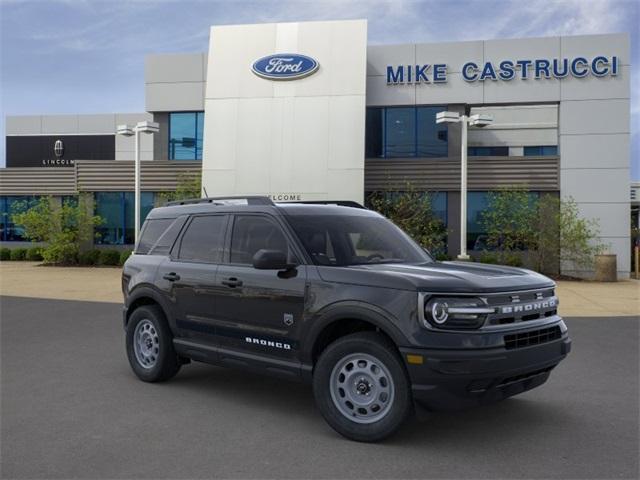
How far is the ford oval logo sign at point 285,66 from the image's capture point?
23.9m

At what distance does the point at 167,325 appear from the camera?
6484 millimetres

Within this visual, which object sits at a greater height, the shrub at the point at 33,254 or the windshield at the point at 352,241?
the windshield at the point at 352,241

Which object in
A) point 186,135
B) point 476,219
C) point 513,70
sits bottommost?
point 476,219

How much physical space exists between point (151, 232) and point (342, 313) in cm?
314

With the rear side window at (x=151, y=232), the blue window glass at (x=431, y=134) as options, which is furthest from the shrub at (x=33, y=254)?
the rear side window at (x=151, y=232)

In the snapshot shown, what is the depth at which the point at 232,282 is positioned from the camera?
5.67 meters

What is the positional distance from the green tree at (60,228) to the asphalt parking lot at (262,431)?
64.3ft

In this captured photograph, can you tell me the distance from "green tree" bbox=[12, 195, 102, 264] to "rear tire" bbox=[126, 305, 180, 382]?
2090cm

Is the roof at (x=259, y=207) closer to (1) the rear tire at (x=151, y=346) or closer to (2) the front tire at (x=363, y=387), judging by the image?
(1) the rear tire at (x=151, y=346)

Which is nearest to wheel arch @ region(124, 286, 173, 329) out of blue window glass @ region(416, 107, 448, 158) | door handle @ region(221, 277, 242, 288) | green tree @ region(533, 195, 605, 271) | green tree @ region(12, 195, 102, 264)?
door handle @ region(221, 277, 242, 288)

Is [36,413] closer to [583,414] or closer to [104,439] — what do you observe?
[104,439]

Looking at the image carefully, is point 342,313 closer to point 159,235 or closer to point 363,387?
point 363,387

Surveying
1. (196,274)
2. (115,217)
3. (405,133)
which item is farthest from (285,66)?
(196,274)

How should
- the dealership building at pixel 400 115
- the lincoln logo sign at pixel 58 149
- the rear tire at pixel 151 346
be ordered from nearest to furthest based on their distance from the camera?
the rear tire at pixel 151 346 < the dealership building at pixel 400 115 < the lincoln logo sign at pixel 58 149
